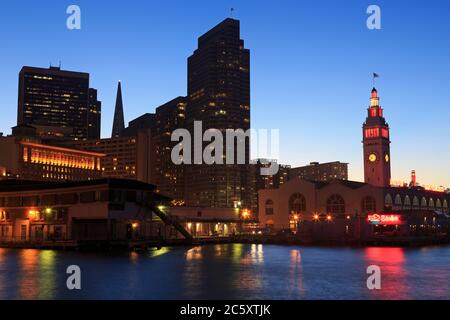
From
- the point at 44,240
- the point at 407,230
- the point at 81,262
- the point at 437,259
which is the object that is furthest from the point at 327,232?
the point at 81,262

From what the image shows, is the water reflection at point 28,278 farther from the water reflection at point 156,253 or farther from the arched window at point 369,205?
the arched window at point 369,205

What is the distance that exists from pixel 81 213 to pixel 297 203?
75.9 meters

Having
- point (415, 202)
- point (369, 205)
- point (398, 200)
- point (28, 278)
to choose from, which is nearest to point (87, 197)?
point (28, 278)

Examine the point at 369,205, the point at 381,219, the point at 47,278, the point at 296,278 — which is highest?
the point at 369,205

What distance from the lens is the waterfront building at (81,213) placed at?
4355 inches

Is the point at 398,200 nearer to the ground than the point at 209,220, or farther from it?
farther from it

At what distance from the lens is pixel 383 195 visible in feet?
519

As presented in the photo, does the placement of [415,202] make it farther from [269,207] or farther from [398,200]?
[269,207]

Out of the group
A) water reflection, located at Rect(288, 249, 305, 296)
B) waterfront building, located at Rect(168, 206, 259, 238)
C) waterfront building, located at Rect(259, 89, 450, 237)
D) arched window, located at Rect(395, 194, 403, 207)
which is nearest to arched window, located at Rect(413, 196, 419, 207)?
waterfront building, located at Rect(259, 89, 450, 237)

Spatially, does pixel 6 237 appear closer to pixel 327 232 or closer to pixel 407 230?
pixel 327 232

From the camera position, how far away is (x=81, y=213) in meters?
113

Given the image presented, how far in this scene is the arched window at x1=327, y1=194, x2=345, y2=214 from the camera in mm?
161250

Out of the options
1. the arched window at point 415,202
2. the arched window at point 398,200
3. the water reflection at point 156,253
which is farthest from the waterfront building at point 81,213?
the arched window at point 415,202
